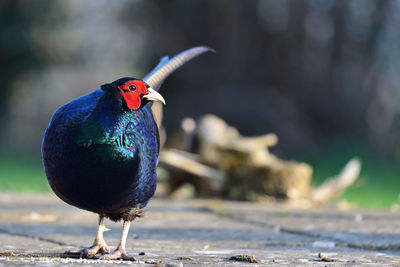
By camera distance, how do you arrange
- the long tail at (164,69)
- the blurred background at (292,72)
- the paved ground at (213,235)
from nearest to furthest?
the paved ground at (213,235)
the long tail at (164,69)
the blurred background at (292,72)

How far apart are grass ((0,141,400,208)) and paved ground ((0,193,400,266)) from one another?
1.73 m

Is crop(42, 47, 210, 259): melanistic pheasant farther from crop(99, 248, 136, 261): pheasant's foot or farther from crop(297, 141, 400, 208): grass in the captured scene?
crop(297, 141, 400, 208): grass

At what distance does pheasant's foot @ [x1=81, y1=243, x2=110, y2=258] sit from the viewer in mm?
2541

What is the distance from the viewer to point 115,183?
236 centimetres

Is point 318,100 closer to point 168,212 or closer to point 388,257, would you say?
point 168,212

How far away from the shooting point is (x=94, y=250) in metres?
2.59

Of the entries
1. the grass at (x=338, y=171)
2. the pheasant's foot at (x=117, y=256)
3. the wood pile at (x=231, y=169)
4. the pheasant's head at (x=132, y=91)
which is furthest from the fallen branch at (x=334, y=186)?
the pheasant's head at (x=132, y=91)

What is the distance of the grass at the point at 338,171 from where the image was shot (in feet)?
21.2

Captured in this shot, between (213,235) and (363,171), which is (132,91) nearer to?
(213,235)

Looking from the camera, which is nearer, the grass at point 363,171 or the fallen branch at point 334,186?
the fallen branch at point 334,186

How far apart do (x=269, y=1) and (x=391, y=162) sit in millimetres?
3084

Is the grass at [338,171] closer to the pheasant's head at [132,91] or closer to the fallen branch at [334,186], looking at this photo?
the fallen branch at [334,186]

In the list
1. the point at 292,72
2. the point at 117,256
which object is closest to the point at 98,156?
the point at 117,256

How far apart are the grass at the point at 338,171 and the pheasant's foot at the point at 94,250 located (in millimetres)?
3471
